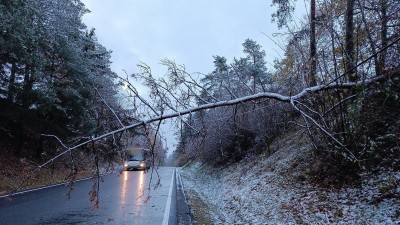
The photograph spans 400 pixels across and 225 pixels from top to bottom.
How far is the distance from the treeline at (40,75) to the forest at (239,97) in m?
0.07

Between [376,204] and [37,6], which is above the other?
[37,6]

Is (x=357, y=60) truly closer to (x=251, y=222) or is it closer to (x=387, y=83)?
(x=387, y=83)

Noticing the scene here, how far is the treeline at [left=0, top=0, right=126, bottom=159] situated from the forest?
73 millimetres

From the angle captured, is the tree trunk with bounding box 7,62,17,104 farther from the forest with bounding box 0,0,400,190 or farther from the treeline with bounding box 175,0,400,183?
the treeline with bounding box 175,0,400,183

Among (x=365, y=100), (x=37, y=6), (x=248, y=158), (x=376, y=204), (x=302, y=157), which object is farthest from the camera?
(x=248, y=158)

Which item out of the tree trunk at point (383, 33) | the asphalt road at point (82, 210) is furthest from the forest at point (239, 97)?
the asphalt road at point (82, 210)

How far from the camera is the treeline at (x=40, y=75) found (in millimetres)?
16812

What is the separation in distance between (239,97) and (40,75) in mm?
14843

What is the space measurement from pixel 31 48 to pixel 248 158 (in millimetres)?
13324

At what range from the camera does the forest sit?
6.23 metres

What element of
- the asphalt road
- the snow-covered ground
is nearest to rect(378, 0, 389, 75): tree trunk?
the snow-covered ground

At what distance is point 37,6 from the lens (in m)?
17.7

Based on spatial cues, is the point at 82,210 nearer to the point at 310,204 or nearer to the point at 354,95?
the point at 310,204

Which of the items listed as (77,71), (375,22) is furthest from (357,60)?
(77,71)
